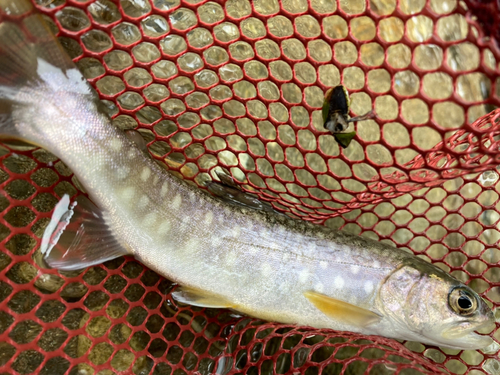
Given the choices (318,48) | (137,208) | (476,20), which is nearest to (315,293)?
(137,208)

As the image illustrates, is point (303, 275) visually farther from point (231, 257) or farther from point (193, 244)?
point (193, 244)

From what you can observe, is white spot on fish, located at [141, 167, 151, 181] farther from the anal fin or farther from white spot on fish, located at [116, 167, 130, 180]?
the anal fin

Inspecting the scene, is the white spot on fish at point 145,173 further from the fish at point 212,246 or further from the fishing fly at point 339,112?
the fishing fly at point 339,112

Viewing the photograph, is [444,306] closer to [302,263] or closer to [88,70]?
[302,263]

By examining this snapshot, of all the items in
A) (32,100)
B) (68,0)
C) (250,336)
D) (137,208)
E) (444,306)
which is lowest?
(250,336)

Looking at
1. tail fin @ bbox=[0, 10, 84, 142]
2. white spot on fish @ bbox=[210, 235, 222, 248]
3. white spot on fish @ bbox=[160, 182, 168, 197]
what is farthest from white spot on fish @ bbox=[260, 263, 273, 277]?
tail fin @ bbox=[0, 10, 84, 142]

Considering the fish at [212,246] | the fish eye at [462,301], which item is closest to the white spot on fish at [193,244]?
the fish at [212,246]
